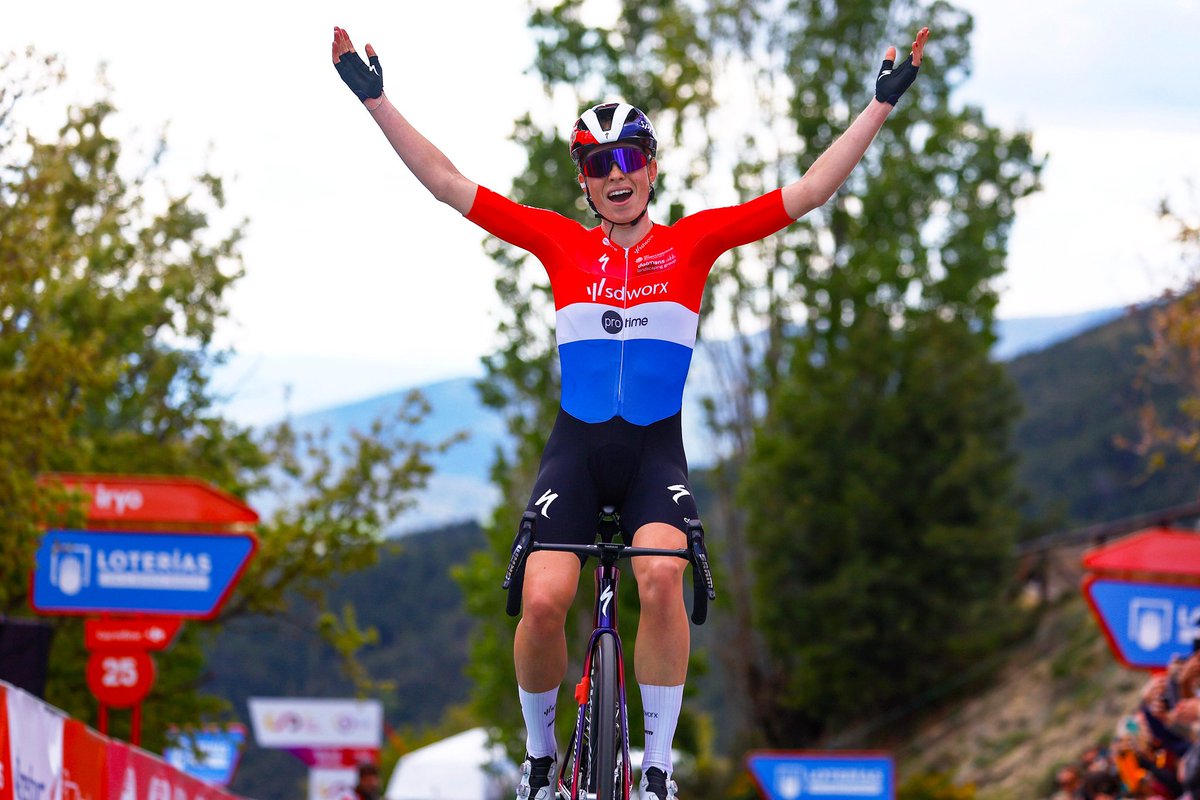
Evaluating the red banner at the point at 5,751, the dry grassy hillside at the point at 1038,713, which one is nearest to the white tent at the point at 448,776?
the dry grassy hillside at the point at 1038,713

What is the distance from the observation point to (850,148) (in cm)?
644

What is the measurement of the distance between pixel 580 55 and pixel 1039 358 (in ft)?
244

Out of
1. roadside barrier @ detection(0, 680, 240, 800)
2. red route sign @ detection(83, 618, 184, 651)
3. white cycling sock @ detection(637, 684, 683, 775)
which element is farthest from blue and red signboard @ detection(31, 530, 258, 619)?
white cycling sock @ detection(637, 684, 683, 775)

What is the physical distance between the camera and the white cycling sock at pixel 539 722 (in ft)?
20.6

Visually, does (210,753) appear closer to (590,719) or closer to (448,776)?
(448,776)

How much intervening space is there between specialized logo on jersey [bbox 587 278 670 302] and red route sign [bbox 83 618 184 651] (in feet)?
26.8

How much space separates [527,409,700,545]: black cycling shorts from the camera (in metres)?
6.13

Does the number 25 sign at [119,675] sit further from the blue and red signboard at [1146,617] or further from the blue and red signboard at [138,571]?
the blue and red signboard at [1146,617]

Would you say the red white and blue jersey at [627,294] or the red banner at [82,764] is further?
the red banner at [82,764]

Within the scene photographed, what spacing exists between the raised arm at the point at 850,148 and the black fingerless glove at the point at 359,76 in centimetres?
164

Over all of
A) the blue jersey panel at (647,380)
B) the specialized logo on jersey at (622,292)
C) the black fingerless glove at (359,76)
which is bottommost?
the blue jersey panel at (647,380)

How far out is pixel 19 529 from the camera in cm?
1191

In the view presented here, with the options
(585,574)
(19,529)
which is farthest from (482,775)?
(19,529)

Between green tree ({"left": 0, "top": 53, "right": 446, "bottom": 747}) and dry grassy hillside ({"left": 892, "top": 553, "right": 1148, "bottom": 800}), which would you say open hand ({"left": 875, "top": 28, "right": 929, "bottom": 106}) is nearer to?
green tree ({"left": 0, "top": 53, "right": 446, "bottom": 747})
